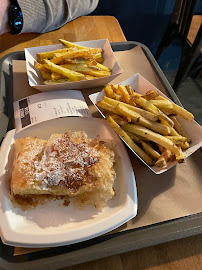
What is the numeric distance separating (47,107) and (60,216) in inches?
22.7

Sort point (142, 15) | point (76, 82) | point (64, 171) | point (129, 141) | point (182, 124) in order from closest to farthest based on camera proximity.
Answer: point (64, 171) → point (129, 141) → point (182, 124) → point (76, 82) → point (142, 15)

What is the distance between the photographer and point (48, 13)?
1.90 metres

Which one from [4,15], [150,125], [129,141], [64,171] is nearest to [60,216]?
[64,171]

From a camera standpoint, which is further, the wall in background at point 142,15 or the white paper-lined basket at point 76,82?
the wall in background at point 142,15

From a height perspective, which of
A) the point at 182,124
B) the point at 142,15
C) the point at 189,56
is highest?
the point at 182,124

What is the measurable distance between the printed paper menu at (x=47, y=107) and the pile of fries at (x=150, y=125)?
0.15m

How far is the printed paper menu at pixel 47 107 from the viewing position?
4.09 feet

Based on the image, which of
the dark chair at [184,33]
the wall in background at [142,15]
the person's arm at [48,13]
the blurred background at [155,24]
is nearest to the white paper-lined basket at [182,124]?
the person's arm at [48,13]

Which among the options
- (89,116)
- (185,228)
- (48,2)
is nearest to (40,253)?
(185,228)

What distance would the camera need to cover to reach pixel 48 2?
73.6 inches

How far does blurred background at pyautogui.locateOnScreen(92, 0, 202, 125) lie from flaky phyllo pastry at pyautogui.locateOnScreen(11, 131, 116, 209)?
2.21 meters

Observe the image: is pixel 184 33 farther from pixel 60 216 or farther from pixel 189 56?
pixel 60 216

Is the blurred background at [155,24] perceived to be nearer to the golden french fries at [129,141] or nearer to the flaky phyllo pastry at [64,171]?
the golden french fries at [129,141]

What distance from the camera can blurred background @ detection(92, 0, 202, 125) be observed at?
9.86 feet
